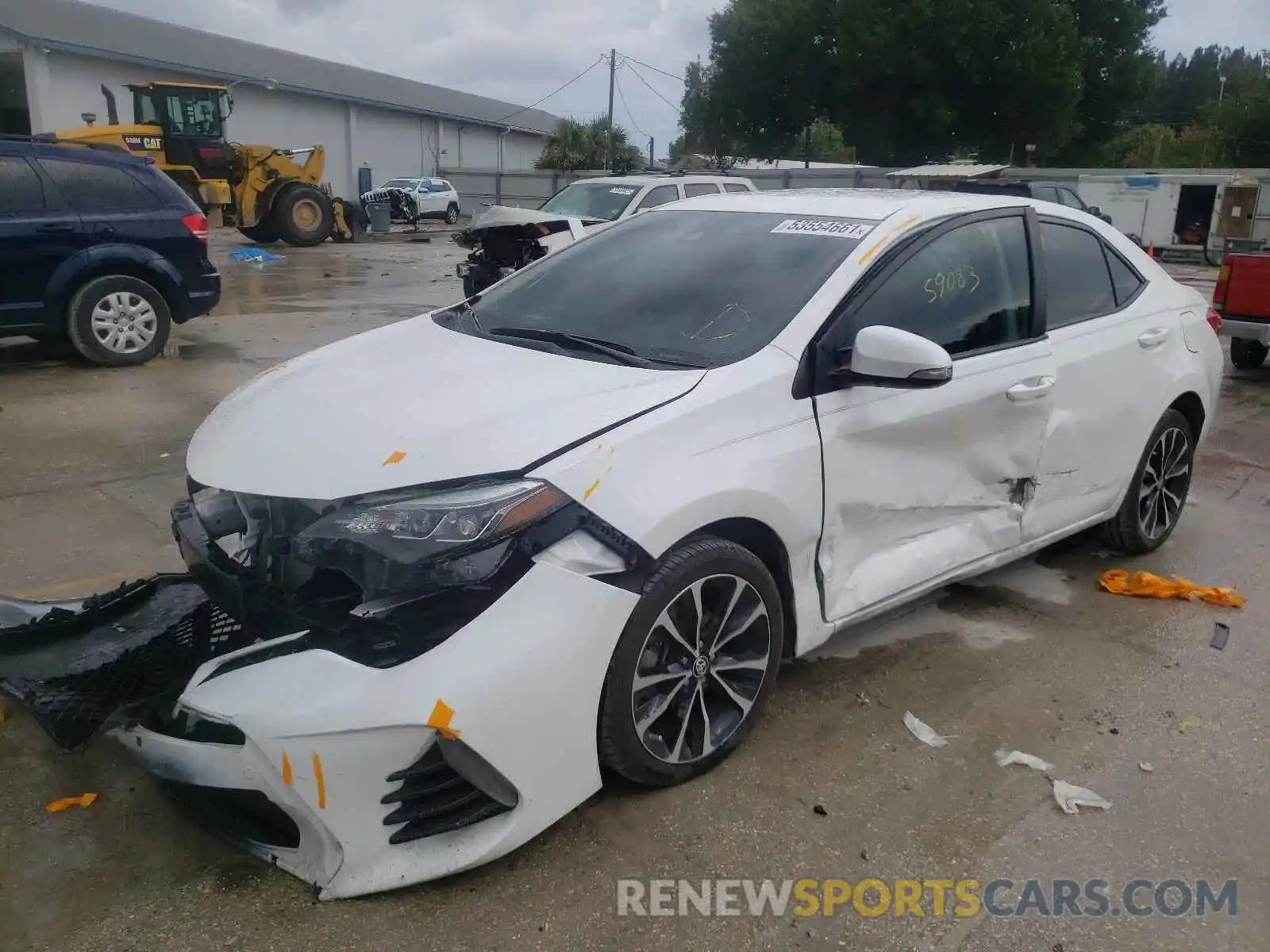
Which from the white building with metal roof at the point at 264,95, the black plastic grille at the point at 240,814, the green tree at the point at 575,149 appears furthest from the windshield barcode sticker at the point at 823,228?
the green tree at the point at 575,149

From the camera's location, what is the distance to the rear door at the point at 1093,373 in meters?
4.09

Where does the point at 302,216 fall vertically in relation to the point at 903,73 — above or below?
below

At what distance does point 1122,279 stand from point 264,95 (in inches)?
1568

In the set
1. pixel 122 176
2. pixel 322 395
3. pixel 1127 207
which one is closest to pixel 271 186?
pixel 122 176

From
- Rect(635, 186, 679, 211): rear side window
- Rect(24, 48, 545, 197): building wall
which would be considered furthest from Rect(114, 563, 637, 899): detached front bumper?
Rect(24, 48, 545, 197): building wall

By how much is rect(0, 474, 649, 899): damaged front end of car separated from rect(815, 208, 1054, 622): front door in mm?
957

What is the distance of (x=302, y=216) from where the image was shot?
2380cm

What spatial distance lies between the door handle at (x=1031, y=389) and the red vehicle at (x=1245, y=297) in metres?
6.49

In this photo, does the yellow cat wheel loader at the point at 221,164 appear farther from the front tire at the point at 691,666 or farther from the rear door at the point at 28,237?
the front tire at the point at 691,666

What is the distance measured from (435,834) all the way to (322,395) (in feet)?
4.42

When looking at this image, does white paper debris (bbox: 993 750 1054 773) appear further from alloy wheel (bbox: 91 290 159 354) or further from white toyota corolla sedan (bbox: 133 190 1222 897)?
alloy wheel (bbox: 91 290 159 354)

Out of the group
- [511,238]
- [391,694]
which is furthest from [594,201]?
[391,694]

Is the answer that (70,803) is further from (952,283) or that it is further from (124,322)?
(124,322)

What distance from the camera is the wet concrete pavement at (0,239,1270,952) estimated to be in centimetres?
247
